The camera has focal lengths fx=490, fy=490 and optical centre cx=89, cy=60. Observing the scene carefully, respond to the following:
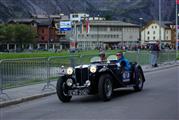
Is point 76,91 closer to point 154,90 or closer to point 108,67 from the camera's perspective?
point 108,67

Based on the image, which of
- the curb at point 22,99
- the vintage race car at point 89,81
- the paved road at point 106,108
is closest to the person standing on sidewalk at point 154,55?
the paved road at point 106,108

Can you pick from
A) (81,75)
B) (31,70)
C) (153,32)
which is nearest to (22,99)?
(81,75)

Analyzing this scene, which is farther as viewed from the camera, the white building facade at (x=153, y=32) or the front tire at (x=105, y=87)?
the white building facade at (x=153, y=32)

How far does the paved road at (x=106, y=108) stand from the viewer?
11.5 meters

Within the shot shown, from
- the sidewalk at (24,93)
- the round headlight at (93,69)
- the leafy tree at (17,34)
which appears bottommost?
the sidewalk at (24,93)

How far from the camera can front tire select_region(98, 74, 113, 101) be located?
560 inches

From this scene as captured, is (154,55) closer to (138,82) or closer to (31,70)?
(138,82)

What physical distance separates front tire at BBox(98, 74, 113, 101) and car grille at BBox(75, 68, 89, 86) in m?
0.49

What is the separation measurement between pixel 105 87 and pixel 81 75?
2.67 ft

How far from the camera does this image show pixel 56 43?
16975 centimetres

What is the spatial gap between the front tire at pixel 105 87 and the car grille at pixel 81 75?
1.60ft

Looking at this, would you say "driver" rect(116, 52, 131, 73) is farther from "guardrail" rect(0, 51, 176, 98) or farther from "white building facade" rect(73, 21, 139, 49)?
"white building facade" rect(73, 21, 139, 49)

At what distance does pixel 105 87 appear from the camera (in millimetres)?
14453

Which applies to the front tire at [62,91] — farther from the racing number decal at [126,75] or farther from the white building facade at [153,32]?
the white building facade at [153,32]
